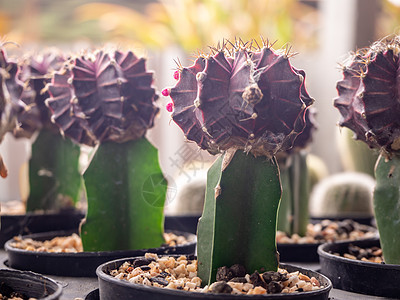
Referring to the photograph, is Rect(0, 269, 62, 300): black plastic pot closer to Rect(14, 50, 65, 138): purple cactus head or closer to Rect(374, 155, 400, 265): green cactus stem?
Rect(374, 155, 400, 265): green cactus stem

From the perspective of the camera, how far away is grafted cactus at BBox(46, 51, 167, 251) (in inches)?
57.9

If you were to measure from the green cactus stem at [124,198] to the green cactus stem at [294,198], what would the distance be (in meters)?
0.52

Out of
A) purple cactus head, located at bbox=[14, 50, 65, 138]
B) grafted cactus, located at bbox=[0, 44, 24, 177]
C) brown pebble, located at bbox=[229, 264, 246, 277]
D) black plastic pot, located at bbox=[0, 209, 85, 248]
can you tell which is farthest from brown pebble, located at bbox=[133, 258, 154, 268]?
purple cactus head, located at bbox=[14, 50, 65, 138]

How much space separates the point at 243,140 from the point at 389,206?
1.35 ft

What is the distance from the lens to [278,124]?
111 centimetres

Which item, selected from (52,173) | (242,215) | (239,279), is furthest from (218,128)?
(52,173)

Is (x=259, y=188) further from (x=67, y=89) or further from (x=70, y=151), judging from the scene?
(x=70, y=151)

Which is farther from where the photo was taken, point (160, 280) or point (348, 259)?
point (348, 259)

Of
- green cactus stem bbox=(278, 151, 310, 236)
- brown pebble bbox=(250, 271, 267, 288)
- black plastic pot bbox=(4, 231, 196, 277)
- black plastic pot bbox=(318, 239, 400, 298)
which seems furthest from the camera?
green cactus stem bbox=(278, 151, 310, 236)

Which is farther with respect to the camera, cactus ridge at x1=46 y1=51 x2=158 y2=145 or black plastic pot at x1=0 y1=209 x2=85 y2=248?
black plastic pot at x1=0 y1=209 x2=85 y2=248

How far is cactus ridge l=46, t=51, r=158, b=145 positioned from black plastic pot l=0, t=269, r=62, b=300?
46 cm

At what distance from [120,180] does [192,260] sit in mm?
318

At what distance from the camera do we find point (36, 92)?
1.93 meters

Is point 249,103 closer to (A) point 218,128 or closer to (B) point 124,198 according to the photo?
(A) point 218,128
